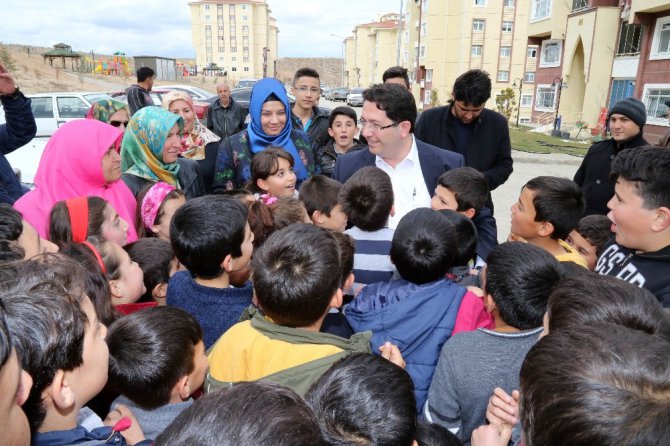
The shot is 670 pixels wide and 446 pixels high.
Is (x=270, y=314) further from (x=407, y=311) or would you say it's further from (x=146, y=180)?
(x=146, y=180)

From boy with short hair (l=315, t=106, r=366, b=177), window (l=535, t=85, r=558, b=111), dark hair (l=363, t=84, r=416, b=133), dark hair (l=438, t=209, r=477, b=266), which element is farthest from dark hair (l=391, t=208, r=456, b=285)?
window (l=535, t=85, r=558, b=111)

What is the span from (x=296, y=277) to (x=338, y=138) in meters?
3.47

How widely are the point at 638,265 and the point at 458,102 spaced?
1.97 meters

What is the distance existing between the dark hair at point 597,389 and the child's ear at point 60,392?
1.11m

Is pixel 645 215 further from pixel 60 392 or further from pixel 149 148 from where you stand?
pixel 149 148

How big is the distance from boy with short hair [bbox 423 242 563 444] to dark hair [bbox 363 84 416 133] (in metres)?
1.45

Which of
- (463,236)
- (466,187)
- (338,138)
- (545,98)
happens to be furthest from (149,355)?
(545,98)

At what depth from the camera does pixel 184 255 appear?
2.05 m

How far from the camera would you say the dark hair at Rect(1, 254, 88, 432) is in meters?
1.08

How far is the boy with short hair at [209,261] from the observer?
200 cm

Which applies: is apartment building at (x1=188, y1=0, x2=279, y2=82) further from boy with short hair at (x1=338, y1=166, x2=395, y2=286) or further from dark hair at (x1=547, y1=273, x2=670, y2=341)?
dark hair at (x1=547, y1=273, x2=670, y2=341)

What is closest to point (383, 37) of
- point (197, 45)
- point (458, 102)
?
point (197, 45)

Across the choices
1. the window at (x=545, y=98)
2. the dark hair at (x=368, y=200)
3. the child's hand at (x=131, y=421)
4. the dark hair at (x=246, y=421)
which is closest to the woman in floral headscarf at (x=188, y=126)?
the dark hair at (x=368, y=200)

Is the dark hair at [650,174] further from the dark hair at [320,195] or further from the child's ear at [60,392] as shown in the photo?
the child's ear at [60,392]
